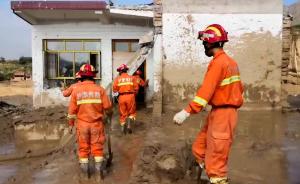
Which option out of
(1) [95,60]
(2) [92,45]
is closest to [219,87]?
(2) [92,45]

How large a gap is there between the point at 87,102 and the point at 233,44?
23.9ft

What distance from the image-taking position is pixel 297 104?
15078 millimetres

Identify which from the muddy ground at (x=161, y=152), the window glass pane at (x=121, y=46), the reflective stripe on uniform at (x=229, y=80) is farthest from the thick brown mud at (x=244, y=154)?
the window glass pane at (x=121, y=46)

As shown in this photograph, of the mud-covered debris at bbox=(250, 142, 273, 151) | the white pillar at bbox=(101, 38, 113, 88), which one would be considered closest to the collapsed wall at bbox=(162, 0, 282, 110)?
the white pillar at bbox=(101, 38, 113, 88)

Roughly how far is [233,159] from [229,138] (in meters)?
2.86

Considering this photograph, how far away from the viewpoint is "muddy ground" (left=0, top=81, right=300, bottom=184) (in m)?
6.56

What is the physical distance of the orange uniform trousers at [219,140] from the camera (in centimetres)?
471

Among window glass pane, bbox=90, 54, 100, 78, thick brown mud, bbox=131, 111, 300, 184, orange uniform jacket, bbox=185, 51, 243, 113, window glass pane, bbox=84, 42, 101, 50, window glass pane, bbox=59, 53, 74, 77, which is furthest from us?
window glass pane, bbox=59, 53, 74, 77

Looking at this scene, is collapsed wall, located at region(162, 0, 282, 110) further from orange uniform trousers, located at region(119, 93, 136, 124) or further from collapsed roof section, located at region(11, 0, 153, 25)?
orange uniform trousers, located at region(119, 93, 136, 124)

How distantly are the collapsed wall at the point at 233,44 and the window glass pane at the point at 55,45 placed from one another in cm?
532

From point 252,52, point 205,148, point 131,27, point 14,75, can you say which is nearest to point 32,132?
point 131,27

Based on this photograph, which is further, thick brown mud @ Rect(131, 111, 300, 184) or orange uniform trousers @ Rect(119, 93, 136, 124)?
orange uniform trousers @ Rect(119, 93, 136, 124)

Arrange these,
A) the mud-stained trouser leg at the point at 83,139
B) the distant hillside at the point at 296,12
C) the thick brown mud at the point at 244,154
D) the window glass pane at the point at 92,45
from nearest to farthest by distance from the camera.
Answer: the thick brown mud at the point at 244,154, the mud-stained trouser leg at the point at 83,139, the window glass pane at the point at 92,45, the distant hillside at the point at 296,12

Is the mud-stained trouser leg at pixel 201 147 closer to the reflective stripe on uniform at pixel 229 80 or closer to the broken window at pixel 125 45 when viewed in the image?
the reflective stripe on uniform at pixel 229 80
